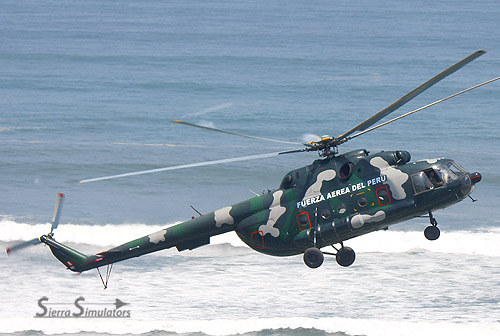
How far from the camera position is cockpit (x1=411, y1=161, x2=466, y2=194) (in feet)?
55.8

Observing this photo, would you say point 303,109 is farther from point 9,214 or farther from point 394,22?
point 394,22

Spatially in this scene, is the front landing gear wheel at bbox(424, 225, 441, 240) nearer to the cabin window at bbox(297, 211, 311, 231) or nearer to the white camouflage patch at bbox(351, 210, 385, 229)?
the white camouflage patch at bbox(351, 210, 385, 229)

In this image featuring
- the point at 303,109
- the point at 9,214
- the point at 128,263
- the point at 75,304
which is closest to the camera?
the point at 75,304

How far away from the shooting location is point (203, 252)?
1200 inches

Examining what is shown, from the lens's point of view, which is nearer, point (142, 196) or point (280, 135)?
point (142, 196)

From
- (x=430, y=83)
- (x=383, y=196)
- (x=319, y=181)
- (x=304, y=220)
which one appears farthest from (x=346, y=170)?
(x=430, y=83)

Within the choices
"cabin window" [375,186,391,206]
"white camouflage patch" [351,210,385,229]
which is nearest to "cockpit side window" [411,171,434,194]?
"cabin window" [375,186,391,206]

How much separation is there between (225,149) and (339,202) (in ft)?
88.9

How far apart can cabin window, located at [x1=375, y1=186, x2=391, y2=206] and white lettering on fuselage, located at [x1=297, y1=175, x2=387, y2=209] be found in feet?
0.60

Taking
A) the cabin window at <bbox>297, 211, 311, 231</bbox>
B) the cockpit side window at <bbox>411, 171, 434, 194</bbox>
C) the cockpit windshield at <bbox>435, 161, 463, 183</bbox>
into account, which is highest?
the cockpit windshield at <bbox>435, 161, 463, 183</bbox>

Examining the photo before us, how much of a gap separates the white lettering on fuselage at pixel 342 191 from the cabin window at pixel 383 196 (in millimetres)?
182

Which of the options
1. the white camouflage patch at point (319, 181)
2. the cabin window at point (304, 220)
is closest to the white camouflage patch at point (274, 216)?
the cabin window at point (304, 220)

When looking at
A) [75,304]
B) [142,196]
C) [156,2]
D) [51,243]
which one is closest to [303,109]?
[142,196]

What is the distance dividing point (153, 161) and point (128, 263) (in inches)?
549
